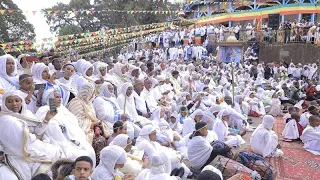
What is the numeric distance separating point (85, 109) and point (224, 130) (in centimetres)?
277

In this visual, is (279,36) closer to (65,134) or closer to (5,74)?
(5,74)

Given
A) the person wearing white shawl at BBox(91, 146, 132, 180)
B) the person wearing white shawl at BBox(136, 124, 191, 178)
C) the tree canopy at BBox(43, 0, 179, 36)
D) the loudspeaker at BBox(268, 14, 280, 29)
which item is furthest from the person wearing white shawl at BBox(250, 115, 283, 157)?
the tree canopy at BBox(43, 0, 179, 36)

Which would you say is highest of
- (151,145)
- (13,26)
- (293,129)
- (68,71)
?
(13,26)

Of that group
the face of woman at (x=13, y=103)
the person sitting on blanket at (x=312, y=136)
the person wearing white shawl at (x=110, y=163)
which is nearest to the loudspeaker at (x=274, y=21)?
the person sitting on blanket at (x=312, y=136)

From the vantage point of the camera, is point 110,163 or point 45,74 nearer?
point 110,163

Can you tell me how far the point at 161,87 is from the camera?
8.62 metres

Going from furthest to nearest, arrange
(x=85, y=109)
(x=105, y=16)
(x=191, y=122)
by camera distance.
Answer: (x=105, y=16) → (x=191, y=122) → (x=85, y=109)

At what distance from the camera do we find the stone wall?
16312mm

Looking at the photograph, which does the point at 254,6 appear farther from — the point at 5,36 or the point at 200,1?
the point at 5,36

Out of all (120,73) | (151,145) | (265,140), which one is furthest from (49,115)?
(120,73)

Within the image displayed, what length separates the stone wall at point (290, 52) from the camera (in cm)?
1631

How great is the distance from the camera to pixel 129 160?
3.89 m

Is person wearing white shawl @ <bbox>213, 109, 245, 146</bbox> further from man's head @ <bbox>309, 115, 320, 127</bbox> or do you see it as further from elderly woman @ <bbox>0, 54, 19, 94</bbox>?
elderly woman @ <bbox>0, 54, 19, 94</bbox>

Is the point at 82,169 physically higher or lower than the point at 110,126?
higher
